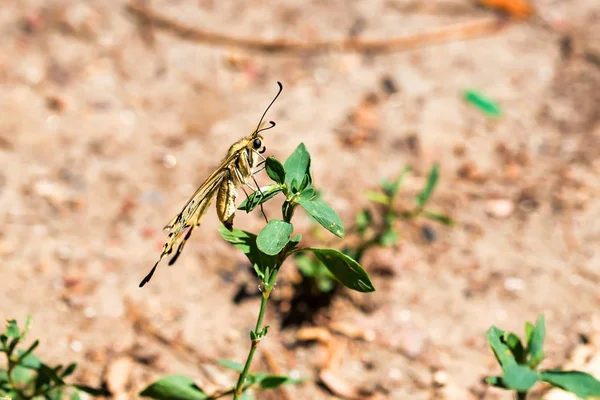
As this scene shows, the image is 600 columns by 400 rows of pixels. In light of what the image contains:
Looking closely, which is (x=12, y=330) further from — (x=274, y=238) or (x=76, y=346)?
(x=76, y=346)

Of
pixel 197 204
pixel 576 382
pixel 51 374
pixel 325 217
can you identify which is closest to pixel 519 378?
pixel 576 382

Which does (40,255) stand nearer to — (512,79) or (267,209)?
(267,209)

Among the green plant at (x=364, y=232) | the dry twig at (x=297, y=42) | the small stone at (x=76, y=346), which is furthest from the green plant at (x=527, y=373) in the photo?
the dry twig at (x=297, y=42)

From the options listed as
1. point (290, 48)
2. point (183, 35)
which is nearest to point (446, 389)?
point (290, 48)

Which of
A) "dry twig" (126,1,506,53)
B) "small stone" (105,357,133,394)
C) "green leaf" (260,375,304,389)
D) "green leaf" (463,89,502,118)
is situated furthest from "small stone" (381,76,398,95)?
"green leaf" (260,375,304,389)

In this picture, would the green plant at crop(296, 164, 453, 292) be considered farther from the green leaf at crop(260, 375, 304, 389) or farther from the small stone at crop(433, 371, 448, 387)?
the green leaf at crop(260, 375, 304, 389)

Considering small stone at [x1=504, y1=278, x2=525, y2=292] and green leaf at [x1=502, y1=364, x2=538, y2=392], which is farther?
small stone at [x1=504, y1=278, x2=525, y2=292]

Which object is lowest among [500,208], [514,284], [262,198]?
[262,198]

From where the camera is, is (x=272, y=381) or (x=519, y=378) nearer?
(x=519, y=378)
